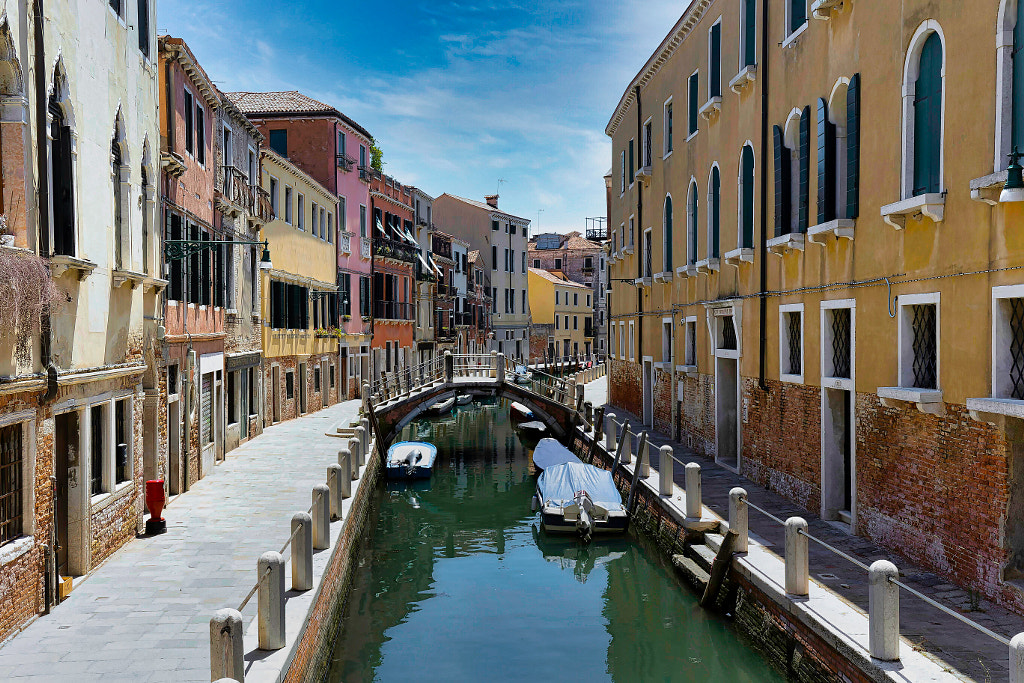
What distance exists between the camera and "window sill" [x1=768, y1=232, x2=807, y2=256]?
40.4 feet

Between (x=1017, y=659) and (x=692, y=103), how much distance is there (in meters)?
15.2

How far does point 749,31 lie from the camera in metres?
14.8

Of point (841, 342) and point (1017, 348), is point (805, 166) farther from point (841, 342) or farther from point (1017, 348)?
point (1017, 348)

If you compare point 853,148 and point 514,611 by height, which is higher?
point 853,148

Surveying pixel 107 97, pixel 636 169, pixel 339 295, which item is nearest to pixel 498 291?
pixel 339 295

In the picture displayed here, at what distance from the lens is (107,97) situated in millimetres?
9516

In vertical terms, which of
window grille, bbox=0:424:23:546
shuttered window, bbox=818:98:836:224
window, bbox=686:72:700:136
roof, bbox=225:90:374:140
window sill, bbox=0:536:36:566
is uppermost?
roof, bbox=225:90:374:140

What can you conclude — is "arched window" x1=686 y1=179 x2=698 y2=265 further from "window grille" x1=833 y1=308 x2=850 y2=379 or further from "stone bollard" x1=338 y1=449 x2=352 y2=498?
"stone bollard" x1=338 y1=449 x2=352 y2=498

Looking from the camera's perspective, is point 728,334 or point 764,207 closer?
point 764,207

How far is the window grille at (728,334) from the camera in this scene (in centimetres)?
1623

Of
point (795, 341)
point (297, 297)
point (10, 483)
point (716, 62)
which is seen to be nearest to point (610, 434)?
point (795, 341)

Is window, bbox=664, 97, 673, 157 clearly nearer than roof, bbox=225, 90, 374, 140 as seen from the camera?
Yes

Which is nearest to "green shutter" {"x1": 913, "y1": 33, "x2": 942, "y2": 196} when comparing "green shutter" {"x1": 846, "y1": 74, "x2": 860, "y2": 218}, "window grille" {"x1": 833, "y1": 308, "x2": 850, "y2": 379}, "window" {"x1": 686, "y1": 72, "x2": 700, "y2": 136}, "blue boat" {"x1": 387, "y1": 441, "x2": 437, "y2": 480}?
"green shutter" {"x1": 846, "y1": 74, "x2": 860, "y2": 218}

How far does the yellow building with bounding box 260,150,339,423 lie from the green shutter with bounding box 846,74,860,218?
13.5 m
